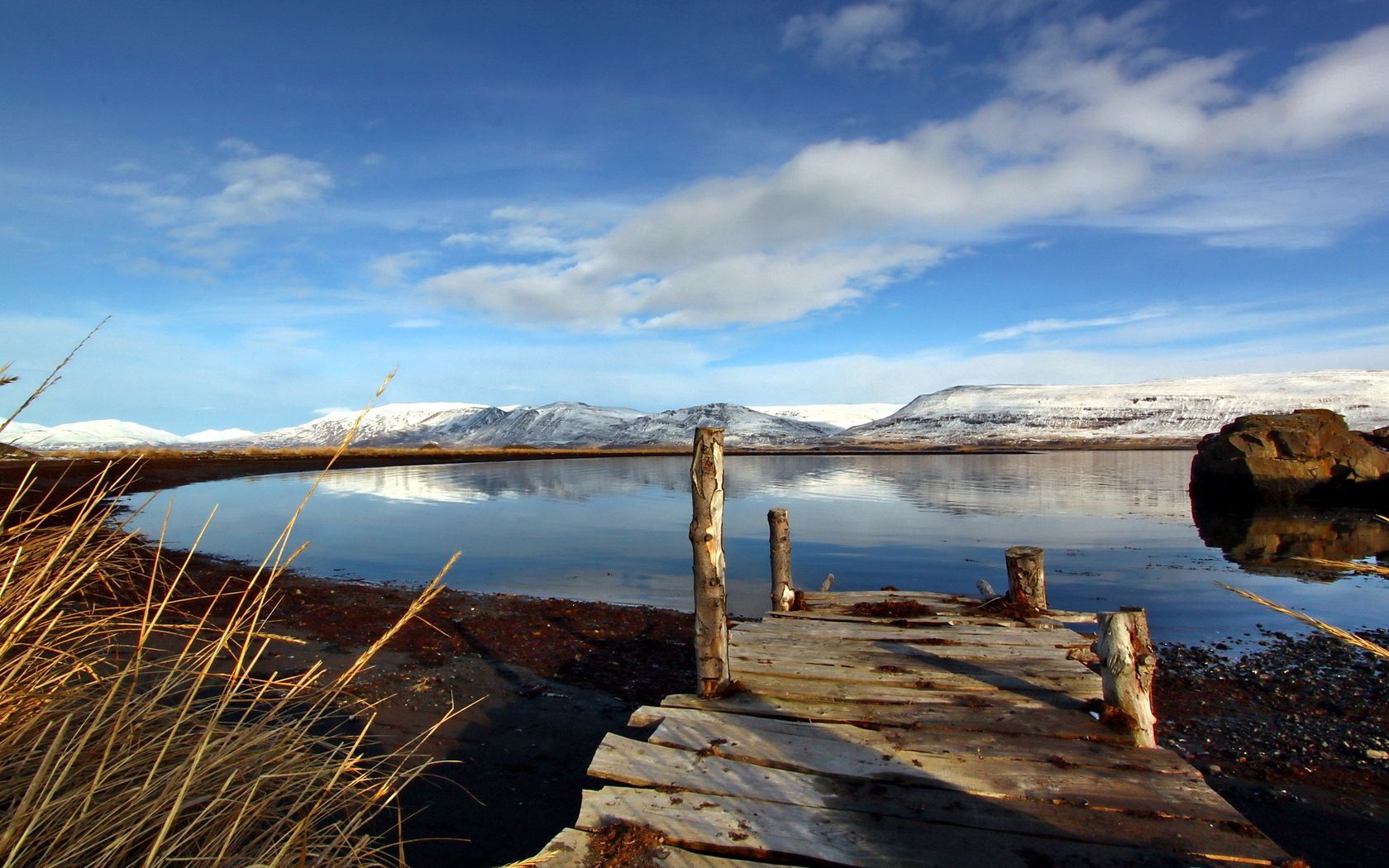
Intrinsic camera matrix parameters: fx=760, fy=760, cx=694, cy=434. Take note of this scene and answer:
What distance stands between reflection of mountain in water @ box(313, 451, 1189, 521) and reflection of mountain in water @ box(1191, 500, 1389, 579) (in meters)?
2.38

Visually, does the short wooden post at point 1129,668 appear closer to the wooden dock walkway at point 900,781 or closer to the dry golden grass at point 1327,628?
the wooden dock walkway at point 900,781

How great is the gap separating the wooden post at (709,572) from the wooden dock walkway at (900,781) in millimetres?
259

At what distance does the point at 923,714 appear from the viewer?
6375mm

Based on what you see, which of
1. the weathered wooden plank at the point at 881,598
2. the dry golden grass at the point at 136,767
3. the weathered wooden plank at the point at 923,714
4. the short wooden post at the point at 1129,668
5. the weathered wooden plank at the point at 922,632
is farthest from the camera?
the weathered wooden plank at the point at 881,598

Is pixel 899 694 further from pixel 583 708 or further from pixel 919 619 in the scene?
pixel 583 708

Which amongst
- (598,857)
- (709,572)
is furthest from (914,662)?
(598,857)

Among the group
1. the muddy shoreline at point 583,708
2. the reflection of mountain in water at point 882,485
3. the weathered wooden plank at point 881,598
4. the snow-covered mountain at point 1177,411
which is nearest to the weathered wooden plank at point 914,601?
the weathered wooden plank at point 881,598

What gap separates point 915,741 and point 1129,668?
1834 mm

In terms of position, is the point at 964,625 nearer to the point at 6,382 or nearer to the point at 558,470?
the point at 6,382

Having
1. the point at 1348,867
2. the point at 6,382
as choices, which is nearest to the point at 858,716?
the point at 1348,867

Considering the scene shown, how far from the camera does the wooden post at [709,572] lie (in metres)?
6.92

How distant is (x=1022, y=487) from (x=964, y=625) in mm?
38330

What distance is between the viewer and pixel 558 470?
2803 inches

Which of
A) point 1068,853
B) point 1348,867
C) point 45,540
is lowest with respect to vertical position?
point 1348,867
